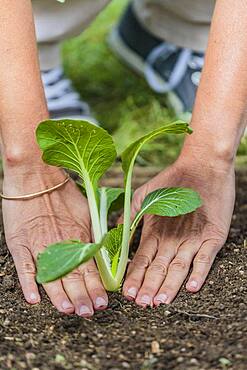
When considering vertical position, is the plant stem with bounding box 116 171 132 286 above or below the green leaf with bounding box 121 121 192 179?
below

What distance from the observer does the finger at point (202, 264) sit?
1.50 m

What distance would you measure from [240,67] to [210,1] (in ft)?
3.25

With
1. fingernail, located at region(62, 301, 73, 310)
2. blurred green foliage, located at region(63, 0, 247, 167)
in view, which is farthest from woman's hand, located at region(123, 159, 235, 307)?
blurred green foliage, located at region(63, 0, 247, 167)

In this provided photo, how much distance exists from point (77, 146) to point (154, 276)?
0.97 feet

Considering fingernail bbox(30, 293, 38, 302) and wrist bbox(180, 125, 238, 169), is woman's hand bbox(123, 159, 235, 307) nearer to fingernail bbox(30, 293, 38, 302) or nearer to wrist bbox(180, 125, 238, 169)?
wrist bbox(180, 125, 238, 169)

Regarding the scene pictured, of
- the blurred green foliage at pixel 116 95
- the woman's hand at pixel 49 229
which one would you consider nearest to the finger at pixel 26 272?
the woman's hand at pixel 49 229

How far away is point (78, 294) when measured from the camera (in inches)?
57.2

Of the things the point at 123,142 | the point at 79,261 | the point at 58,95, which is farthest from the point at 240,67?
the point at 58,95

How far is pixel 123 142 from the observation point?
8.21ft

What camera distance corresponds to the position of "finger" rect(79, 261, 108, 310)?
4.72 ft

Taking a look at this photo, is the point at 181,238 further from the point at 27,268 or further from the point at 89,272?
the point at 27,268

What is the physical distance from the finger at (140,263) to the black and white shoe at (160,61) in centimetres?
97

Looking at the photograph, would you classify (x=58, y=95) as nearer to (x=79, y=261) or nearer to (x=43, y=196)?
(x=43, y=196)

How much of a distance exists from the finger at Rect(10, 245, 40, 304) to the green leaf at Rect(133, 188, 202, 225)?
22cm
